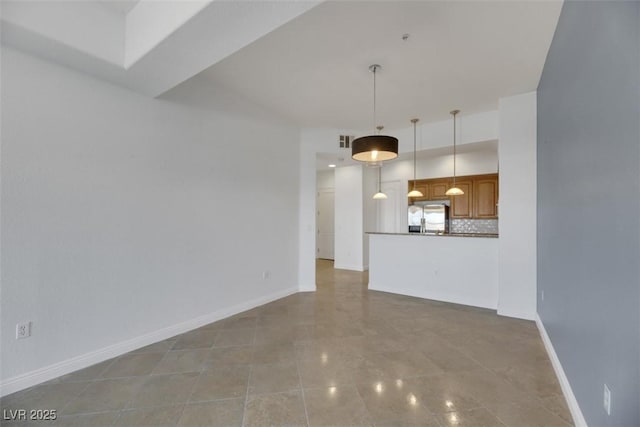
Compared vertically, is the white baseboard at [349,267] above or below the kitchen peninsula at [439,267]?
below

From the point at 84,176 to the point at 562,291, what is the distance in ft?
13.5

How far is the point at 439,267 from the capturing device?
173 inches

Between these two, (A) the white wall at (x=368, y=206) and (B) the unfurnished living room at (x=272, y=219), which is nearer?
(B) the unfurnished living room at (x=272, y=219)

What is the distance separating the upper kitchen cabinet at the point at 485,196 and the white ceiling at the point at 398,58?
8.00ft

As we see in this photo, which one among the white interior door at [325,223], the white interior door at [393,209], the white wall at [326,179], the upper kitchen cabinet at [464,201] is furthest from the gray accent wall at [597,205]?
the white interior door at [325,223]

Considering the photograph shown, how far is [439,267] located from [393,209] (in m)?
3.03

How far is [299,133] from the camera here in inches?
195

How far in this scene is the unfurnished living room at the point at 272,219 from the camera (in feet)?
5.38

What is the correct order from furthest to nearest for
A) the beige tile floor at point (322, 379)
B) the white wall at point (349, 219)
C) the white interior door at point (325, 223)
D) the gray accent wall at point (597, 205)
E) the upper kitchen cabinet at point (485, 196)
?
the white interior door at point (325, 223), the white wall at point (349, 219), the upper kitchen cabinet at point (485, 196), the beige tile floor at point (322, 379), the gray accent wall at point (597, 205)

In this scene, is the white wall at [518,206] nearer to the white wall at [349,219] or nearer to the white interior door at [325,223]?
the white wall at [349,219]

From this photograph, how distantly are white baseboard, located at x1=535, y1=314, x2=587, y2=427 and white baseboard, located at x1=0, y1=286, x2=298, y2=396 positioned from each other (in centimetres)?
342

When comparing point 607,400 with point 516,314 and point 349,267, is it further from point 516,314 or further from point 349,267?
point 349,267

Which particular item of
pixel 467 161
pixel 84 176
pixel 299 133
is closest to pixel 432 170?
pixel 467 161

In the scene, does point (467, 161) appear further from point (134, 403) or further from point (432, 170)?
point (134, 403)
